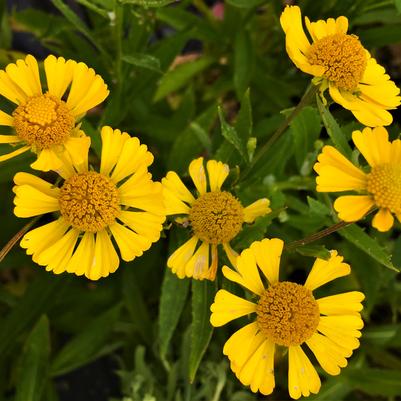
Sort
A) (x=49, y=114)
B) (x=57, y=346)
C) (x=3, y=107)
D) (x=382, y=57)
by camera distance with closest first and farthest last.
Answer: (x=49, y=114) → (x=3, y=107) → (x=57, y=346) → (x=382, y=57)

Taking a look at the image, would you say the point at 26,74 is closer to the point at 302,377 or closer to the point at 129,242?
the point at 129,242

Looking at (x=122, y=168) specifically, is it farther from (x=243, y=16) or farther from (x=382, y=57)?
(x=382, y=57)

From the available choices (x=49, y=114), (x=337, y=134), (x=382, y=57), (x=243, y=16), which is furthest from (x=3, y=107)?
(x=382, y=57)

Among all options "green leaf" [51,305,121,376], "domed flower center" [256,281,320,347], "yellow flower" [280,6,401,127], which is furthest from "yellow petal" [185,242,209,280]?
"green leaf" [51,305,121,376]

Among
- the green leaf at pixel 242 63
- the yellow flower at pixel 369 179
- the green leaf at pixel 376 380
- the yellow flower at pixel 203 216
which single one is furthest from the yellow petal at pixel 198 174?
the green leaf at pixel 376 380

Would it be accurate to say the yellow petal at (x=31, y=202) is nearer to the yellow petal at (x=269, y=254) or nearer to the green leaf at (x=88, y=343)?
the yellow petal at (x=269, y=254)

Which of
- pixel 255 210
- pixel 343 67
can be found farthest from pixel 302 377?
pixel 343 67
